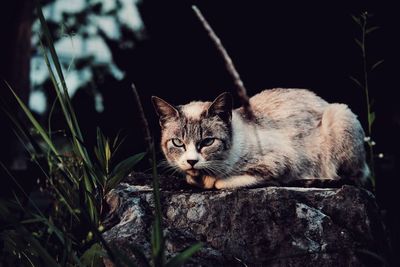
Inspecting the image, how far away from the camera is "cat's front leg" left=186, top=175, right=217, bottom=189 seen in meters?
3.19

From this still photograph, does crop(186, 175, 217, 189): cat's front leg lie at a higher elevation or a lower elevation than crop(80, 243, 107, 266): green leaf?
lower

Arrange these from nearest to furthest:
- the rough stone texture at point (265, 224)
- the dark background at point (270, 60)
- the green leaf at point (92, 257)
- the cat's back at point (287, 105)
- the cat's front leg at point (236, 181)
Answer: the green leaf at point (92, 257) < the rough stone texture at point (265, 224) < the cat's front leg at point (236, 181) < the cat's back at point (287, 105) < the dark background at point (270, 60)

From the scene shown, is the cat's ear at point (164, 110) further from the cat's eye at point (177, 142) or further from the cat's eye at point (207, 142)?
the cat's eye at point (207, 142)

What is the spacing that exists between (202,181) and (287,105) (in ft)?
3.12

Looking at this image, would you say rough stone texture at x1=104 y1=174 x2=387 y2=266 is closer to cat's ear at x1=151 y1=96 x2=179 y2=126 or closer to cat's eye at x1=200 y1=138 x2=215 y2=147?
cat's eye at x1=200 y1=138 x2=215 y2=147

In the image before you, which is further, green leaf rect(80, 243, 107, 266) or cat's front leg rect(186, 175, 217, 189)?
cat's front leg rect(186, 175, 217, 189)

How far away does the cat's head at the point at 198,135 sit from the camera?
320cm

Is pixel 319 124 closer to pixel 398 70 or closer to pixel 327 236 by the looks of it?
pixel 327 236

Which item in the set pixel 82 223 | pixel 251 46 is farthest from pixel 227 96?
pixel 251 46

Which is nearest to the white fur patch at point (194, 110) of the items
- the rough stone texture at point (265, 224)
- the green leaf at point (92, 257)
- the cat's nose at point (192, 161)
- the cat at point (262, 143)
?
the cat at point (262, 143)

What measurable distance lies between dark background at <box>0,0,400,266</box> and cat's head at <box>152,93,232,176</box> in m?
1.20

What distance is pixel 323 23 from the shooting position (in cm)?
490

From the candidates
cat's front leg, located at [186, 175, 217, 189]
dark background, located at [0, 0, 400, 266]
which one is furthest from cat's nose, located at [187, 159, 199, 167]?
dark background, located at [0, 0, 400, 266]

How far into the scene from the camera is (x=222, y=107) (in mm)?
3260
